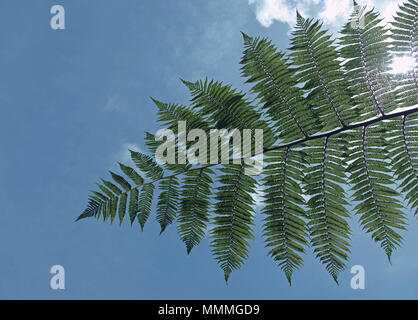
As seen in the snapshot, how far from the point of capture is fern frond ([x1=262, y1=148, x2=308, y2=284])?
2.05 m

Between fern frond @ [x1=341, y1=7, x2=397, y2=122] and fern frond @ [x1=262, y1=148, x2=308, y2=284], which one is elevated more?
Result: fern frond @ [x1=341, y1=7, x2=397, y2=122]

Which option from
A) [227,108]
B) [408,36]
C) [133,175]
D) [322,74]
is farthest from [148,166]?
[408,36]

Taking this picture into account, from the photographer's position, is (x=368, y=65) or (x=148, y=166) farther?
(x=148, y=166)

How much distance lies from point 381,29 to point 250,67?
31.4 inches

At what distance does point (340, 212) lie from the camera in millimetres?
2043

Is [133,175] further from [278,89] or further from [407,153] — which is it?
[407,153]

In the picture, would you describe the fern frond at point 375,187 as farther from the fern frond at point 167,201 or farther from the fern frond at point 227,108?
the fern frond at point 167,201

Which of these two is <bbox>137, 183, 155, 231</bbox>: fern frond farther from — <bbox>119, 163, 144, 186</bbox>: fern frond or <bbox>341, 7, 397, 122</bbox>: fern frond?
<bbox>341, 7, 397, 122</bbox>: fern frond

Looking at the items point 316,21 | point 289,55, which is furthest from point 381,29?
point 289,55

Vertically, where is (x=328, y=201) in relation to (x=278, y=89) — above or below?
below

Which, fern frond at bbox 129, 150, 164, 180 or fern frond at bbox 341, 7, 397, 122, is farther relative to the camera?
fern frond at bbox 129, 150, 164, 180

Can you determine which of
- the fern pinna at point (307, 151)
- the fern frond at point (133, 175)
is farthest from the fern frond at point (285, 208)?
the fern frond at point (133, 175)

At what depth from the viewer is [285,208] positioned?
2.10 meters

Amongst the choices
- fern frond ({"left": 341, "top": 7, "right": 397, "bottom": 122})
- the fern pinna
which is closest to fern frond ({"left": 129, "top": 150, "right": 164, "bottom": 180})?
the fern pinna
